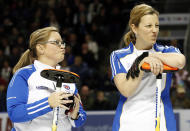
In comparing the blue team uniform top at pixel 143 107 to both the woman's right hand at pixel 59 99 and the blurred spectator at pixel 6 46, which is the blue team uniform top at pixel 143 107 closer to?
the woman's right hand at pixel 59 99

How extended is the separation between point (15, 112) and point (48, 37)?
70 cm

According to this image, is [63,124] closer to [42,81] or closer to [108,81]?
[42,81]

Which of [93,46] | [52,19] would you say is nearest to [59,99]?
[93,46]

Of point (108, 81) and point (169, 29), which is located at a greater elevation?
point (169, 29)

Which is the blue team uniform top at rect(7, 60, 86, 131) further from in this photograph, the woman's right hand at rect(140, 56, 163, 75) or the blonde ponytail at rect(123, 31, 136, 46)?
the woman's right hand at rect(140, 56, 163, 75)

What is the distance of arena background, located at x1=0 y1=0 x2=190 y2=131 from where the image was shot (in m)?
10.4

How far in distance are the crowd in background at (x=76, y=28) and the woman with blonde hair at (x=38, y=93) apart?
6136 millimetres

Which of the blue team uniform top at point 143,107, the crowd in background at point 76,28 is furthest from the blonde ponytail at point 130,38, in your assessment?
the crowd in background at point 76,28

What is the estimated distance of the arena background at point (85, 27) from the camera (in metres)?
10.4

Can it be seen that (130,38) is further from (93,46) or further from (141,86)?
(93,46)

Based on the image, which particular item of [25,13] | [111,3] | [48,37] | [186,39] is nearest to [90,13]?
[111,3]

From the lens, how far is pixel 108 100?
25.4 ft

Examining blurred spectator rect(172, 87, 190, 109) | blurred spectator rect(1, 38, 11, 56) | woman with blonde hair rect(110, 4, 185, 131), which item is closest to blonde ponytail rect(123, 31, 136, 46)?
woman with blonde hair rect(110, 4, 185, 131)

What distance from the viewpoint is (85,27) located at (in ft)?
41.2
